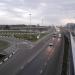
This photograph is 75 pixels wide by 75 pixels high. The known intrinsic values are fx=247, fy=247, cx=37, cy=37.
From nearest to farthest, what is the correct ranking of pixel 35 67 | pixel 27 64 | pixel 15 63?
pixel 35 67
pixel 27 64
pixel 15 63

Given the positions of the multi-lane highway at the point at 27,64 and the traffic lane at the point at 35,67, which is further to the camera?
the multi-lane highway at the point at 27,64

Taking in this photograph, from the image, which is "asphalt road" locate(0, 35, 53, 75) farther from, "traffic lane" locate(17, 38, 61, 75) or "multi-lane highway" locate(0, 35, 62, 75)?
"traffic lane" locate(17, 38, 61, 75)

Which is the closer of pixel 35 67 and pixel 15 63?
pixel 35 67

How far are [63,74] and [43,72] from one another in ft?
17.7

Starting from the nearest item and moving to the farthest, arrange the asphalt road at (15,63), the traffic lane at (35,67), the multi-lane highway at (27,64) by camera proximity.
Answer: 1. the traffic lane at (35,67)
2. the multi-lane highway at (27,64)
3. the asphalt road at (15,63)

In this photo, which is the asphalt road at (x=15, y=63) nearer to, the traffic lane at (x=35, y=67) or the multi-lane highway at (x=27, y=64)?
the multi-lane highway at (x=27, y=64)

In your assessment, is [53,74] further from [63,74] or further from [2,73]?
[2,73]

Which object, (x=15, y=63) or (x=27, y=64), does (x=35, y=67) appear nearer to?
(x=27, y=64)

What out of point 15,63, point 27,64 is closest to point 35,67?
point 27,64

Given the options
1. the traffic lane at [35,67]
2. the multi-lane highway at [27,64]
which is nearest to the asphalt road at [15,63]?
the multi-lane highway at [27,64]

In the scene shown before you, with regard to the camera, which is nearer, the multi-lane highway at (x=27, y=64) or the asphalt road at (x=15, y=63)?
the multi-lane highway at (x=27, y=64)

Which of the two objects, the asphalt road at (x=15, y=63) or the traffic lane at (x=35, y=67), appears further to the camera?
the asphalt road at (x=15, y=63)

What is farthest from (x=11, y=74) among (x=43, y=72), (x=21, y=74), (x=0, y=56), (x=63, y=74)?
(x=0, y=56)

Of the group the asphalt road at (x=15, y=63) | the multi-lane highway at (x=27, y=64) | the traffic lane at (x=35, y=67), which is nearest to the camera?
the traffic lane at (x=35, y=67)
